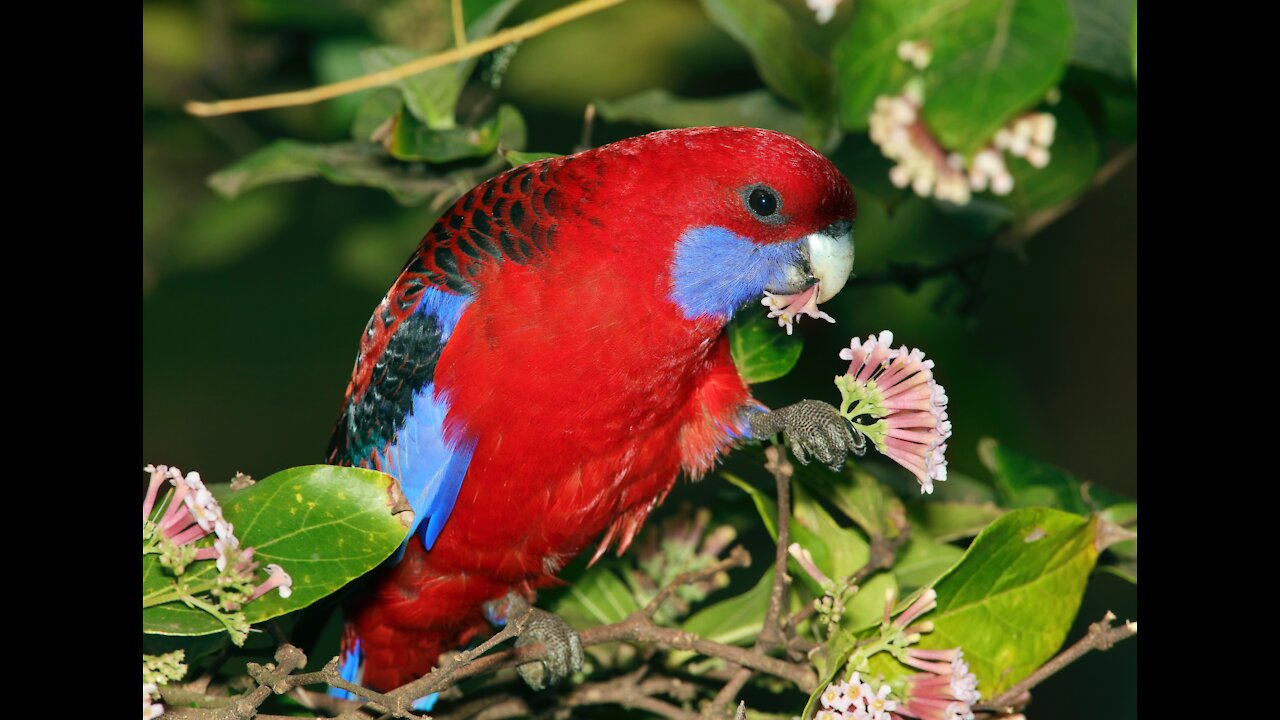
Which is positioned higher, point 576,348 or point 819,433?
point 576,348

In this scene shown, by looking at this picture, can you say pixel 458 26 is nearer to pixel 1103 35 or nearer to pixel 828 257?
pixel 828 257

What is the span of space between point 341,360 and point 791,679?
9.96ft

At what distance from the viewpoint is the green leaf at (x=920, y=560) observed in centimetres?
224

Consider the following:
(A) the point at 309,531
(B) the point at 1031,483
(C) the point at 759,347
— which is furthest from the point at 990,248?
(A) the point at 309,531

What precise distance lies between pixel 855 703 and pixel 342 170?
4.63 feet

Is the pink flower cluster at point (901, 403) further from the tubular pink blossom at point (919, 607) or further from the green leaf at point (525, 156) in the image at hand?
the green leaf at point (525, 156)

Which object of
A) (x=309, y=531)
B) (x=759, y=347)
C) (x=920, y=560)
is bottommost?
(x=920, y=560)

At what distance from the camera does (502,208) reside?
212 centimetres

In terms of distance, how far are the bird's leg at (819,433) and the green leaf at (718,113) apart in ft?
2.19

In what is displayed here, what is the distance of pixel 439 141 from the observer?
238cm

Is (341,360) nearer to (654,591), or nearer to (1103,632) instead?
(654,591)

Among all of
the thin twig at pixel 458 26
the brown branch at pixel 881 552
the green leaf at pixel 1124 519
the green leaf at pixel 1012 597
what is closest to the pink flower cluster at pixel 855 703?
the green leaf at pixel 1012 597

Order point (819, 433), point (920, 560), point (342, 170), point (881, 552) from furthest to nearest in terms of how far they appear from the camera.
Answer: point (342, 170) → point (920, 560) → point (881, 552) → point (819, 433)

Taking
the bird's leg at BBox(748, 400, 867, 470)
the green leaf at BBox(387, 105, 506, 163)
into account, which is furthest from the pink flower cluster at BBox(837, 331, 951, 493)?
the green leaf at BBox(387, 105, 506, 163)
